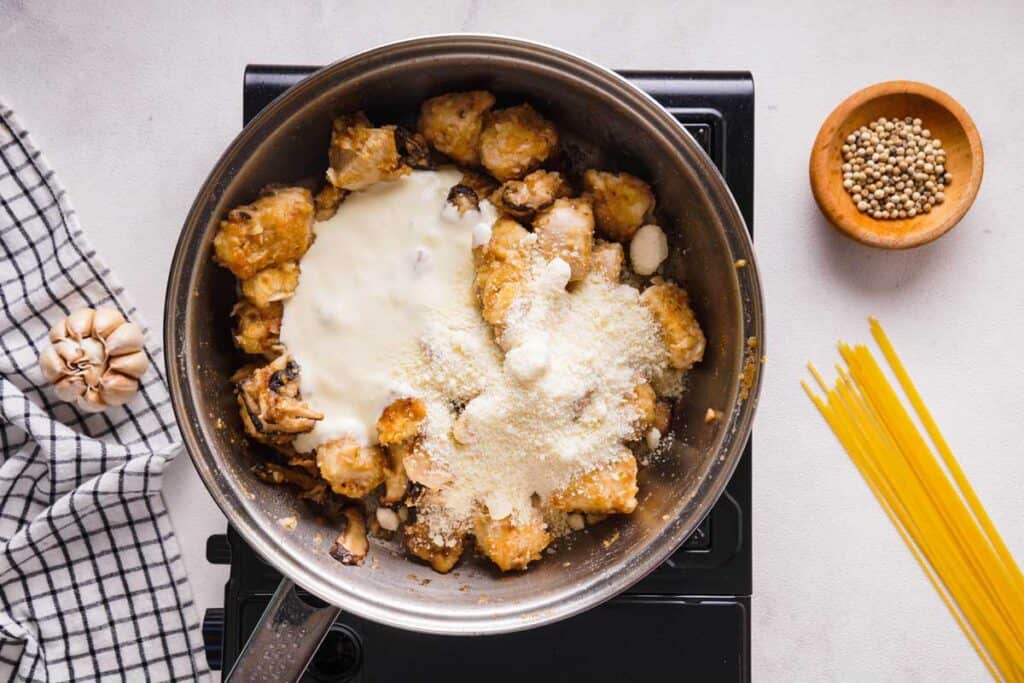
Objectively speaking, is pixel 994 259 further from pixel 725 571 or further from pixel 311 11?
pixel 311 11

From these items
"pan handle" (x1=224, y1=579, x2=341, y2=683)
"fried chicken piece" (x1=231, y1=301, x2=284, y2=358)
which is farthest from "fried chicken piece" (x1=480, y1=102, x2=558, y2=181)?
"pan handle" (x1=224, y1=579, x2=341, y2=683)

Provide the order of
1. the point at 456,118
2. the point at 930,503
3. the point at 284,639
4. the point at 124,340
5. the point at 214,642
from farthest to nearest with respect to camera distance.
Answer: the point at 930,503, the point at 124,340, the point at 214,642, the point at 456,118, the point at 284,639

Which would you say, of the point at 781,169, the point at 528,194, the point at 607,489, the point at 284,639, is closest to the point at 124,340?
the point at 284,639

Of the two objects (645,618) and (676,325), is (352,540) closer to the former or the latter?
(645,618)

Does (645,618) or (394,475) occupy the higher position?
(394,475)

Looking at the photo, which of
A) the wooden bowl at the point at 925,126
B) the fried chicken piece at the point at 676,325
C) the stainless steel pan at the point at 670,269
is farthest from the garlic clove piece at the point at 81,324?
the wooden bowl at the point at 925,126

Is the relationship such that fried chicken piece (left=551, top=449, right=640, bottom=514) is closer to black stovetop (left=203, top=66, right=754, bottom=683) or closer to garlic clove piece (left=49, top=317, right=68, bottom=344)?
black stovetop (left=203, top=66, right=754, bottom=683)
